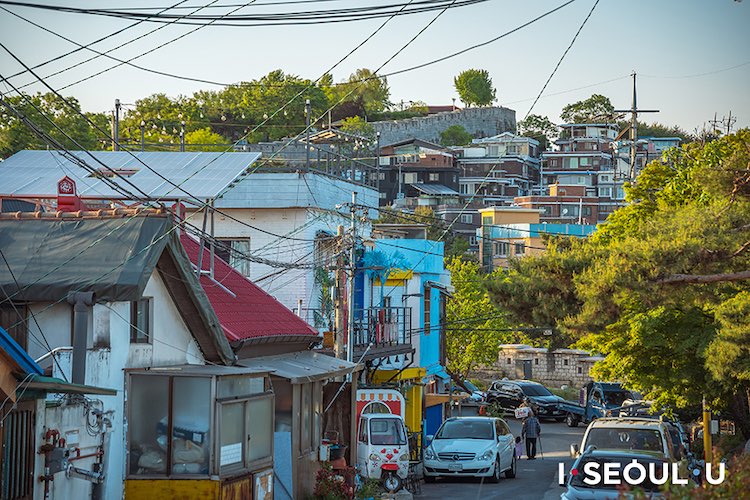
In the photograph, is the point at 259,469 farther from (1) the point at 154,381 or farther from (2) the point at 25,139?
(2) the point at 25,139

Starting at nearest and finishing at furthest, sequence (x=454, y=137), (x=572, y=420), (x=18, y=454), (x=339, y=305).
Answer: (x=18, y=454)
(x=339, y=305)
(x=572, y=420)
(x=454, y=137)

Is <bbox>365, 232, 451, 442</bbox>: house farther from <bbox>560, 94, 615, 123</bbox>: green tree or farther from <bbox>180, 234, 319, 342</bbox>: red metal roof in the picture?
<bbox>560, 94, 615, 123</bbox>: green tree

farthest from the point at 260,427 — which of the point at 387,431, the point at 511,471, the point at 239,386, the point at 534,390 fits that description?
the point at 534,390

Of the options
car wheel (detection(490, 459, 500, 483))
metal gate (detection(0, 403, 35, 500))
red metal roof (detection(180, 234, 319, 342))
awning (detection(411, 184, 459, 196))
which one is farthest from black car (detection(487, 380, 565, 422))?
awning (detection(411, 184, 459, 196))

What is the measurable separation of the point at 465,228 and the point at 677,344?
262 feet

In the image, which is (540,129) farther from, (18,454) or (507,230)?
(18,454)

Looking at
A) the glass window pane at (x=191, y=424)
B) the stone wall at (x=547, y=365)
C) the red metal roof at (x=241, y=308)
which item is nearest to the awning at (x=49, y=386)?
the glass window pane at (x=191, y=424)

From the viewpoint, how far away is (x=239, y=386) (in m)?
18.8

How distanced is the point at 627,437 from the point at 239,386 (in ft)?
27.5

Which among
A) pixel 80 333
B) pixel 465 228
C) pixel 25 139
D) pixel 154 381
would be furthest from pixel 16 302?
pixel 465 228

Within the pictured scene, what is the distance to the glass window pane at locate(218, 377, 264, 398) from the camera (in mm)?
18141

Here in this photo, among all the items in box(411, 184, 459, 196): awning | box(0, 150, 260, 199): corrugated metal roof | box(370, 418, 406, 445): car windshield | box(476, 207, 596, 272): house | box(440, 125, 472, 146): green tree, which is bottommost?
box(370, 418, 406, 445): car windshield

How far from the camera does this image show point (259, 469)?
1916 cm

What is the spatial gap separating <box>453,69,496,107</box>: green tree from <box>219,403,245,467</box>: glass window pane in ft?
535
